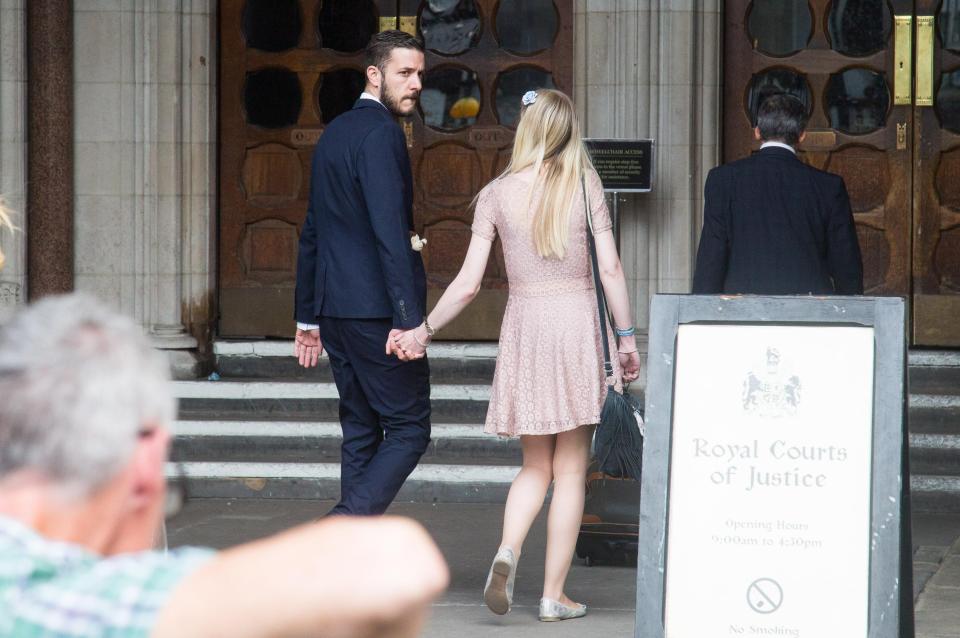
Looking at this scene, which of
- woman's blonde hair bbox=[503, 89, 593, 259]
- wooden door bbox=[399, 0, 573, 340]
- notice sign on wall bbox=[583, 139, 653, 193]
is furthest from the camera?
wooden door bbox=[399, 0, 573, 340]

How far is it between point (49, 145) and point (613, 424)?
14.3 feet

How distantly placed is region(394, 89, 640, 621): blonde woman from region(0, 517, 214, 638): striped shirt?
161 inches

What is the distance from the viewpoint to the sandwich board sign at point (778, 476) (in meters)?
4.21

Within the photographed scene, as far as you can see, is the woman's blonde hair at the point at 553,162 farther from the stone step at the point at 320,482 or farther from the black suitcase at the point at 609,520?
the stone step at the point at 320,482

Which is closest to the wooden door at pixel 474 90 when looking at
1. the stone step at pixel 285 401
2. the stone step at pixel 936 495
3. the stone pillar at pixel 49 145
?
the stone step at pixel 285 401

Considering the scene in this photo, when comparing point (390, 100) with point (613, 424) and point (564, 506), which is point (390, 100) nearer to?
point (613, 424)

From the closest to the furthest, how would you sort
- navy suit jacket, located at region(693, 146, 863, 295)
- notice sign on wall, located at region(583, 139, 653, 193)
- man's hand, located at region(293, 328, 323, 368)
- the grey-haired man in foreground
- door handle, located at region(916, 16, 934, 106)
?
the grey-haired man in foreground < navy suit jacket, located at region(693, 146, 863, 295) < man's hand, located at region(293, 328, 323, 368) < notice sign on wall, located at region(583, 139, 653, 193) < door handle, located at region(916, 16, 934, 106)

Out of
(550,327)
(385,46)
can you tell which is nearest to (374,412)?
(550,327)

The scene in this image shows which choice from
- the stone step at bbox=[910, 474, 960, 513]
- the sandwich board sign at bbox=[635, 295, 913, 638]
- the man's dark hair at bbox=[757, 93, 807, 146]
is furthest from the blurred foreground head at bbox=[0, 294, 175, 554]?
the stone step at bbox=[910, 474, 960, 513]

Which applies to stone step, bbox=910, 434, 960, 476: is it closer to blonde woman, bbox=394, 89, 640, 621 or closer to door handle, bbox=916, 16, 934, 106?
door handle, bbox=916, 16, 934, 106

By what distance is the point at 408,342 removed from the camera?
5543 millimetres

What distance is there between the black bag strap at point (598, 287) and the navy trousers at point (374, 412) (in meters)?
0.63

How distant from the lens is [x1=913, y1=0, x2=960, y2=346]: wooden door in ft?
29.3

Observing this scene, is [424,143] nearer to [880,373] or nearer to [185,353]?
[185,353]
